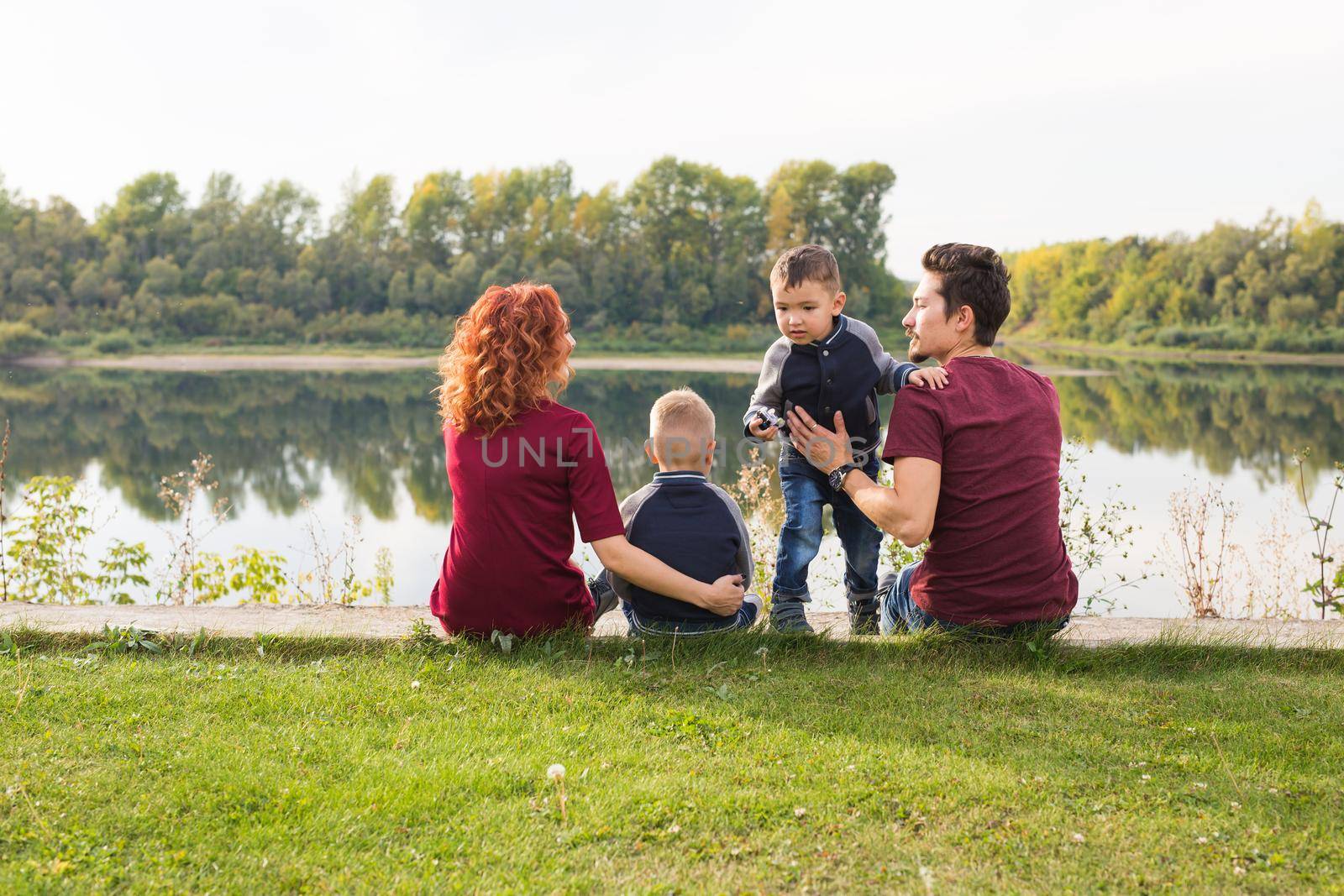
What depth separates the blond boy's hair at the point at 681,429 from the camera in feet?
12.2

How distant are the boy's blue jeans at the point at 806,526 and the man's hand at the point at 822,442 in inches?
11.0

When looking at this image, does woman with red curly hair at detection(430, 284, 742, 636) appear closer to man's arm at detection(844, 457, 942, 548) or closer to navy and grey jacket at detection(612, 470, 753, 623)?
navy and grey jacket at detection(612, 470, 753, 623)

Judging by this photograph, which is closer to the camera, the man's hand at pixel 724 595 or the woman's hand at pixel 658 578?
the woman's hand at pixel 658 578

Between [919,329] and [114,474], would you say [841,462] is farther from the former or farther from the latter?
[114,474]

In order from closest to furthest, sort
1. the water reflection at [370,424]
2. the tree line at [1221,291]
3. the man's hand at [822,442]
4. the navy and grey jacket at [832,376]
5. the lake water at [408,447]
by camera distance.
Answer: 1. the man's hand at [822,442]
2. the navy and grey jacket at [832,376]
3. the lake water at [408,447]
4. the water reflection at [370,424]
5. the tree line at [1221,291]

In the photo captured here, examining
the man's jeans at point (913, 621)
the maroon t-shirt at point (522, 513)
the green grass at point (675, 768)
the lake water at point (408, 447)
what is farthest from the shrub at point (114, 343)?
the man's jeans at point (913, 621)

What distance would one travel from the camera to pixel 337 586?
8.45 metres

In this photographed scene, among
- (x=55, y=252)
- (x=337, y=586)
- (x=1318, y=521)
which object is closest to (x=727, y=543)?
(x=1318, y=521)

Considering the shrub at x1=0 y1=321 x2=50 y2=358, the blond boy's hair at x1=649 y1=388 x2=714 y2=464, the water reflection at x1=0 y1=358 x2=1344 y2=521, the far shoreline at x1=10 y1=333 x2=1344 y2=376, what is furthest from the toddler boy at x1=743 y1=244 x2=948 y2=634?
the shrub at x1=0 y1=321 x2=50 y2=358

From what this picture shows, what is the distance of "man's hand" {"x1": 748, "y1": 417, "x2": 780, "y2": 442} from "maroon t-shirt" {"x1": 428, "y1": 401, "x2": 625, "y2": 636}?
65cm

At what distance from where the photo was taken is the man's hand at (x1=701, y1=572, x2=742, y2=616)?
369cm

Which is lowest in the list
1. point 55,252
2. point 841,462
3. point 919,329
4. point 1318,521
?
point 1318,521

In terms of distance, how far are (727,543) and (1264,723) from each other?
1782 millimetres

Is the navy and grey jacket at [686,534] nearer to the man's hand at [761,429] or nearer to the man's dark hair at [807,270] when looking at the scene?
the man's hand at [761,429]
